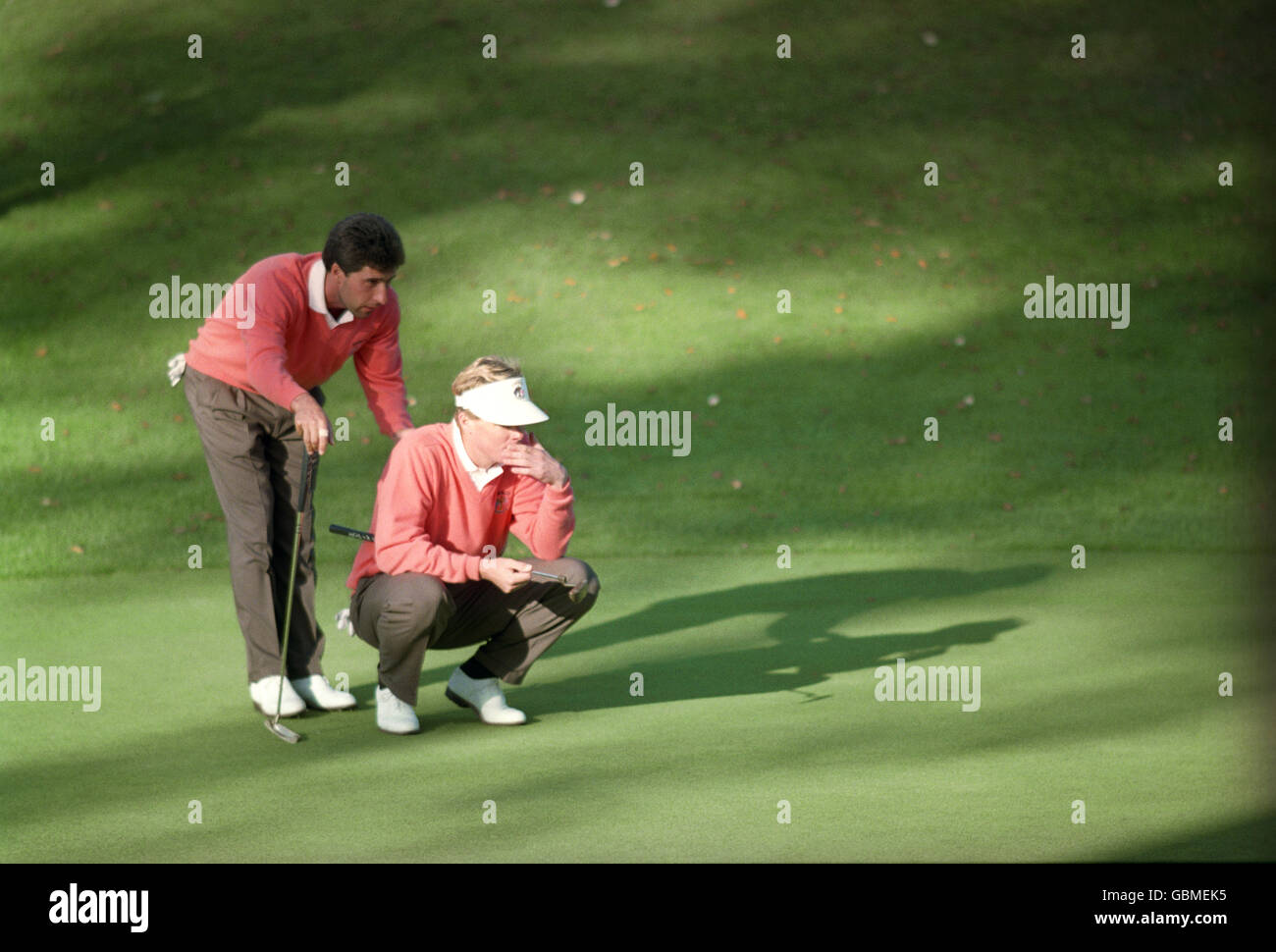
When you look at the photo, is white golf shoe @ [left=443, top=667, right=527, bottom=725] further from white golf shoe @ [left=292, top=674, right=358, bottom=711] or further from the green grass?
white golf shoe @ [left=292, top=674, right=358, bottom=711]

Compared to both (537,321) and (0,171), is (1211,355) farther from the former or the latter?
(0,171)

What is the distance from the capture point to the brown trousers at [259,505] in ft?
16.6

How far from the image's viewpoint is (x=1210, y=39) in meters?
16.5

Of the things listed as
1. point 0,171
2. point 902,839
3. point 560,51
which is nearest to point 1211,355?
point 560,51

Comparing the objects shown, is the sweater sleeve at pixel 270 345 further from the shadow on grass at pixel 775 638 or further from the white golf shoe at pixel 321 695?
the shadow on grass at pixel 775 638

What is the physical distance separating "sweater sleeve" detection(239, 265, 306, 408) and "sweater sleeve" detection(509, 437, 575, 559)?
0.74m

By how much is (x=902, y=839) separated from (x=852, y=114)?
39.8ft

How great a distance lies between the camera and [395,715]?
16.1 ft

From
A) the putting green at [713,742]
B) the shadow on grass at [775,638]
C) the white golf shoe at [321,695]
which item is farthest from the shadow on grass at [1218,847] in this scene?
the white golf shoe at [321,695]

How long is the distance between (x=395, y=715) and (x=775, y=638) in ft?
6.19

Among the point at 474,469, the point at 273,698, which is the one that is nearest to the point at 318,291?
the point at 474,469

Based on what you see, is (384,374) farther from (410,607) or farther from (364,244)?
(410,607)

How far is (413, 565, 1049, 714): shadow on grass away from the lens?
5.50 m

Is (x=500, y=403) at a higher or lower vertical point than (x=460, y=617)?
higher
